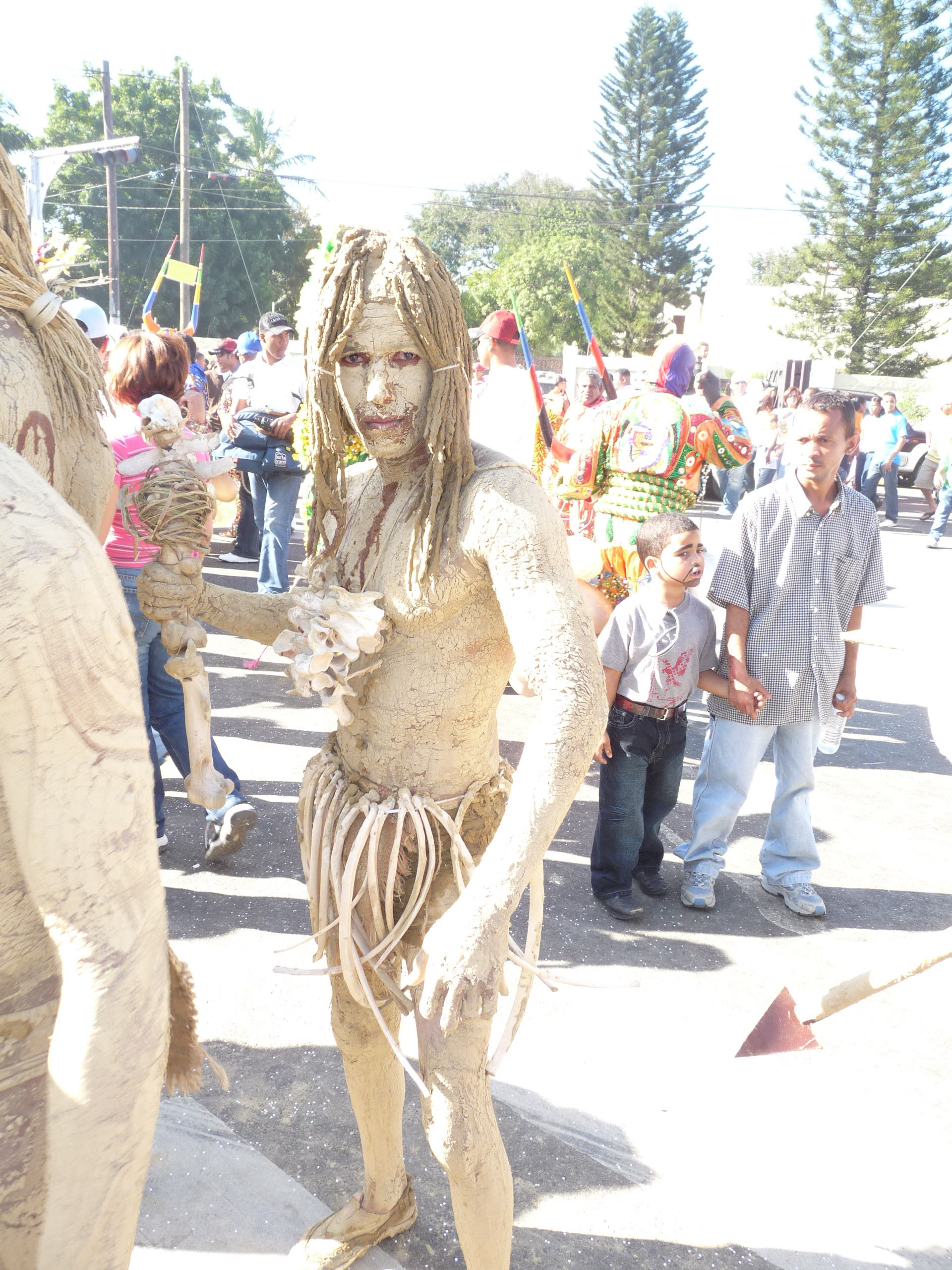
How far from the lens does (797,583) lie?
11.8 feet

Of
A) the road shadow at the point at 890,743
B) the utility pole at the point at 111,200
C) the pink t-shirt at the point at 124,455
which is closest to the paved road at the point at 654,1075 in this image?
the road shadow at the point at 890,743

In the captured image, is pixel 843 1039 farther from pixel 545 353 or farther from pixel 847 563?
pixel 545 353

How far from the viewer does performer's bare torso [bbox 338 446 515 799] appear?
1.67m

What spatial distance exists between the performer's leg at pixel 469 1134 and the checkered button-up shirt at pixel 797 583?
2.33 meters

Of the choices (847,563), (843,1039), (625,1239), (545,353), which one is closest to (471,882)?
(625,1239)

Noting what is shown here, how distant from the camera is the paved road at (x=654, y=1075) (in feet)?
7.04

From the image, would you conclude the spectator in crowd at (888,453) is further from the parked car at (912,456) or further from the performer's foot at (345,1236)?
the performer's foot at (345,1236)

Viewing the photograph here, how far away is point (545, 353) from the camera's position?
44.0 metres

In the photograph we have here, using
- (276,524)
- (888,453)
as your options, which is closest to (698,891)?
(276,524)

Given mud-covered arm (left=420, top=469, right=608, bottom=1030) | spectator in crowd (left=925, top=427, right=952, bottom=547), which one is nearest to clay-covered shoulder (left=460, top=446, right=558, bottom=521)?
mud-covered arm (left=420, top=469, right=608, bottom=1030)

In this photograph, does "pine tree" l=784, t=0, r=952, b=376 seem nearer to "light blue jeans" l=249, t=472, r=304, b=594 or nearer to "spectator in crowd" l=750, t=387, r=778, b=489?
"spectator in crowd" l=750, t=387, r=778, b=489

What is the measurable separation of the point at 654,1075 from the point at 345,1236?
41.2 inches

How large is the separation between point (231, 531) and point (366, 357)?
763 cm

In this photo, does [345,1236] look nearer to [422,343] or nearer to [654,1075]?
[654,1075]
